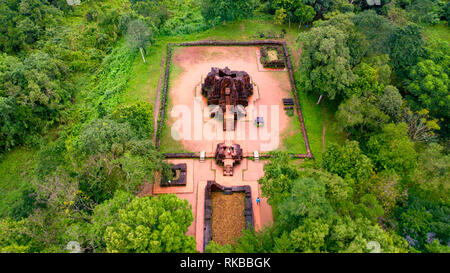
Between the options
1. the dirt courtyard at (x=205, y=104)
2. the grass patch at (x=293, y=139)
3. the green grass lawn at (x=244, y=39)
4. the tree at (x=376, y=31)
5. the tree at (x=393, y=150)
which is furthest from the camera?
the tree at (x=376, y=31)

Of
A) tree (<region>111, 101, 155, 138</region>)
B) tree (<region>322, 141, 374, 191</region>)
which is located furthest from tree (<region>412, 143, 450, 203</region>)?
tree (<region>111, 101, 155, 138</region>)

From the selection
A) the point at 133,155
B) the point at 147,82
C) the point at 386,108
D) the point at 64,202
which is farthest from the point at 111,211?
the point at 386,108

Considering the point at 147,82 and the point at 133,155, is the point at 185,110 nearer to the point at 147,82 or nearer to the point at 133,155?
the point at 147,82

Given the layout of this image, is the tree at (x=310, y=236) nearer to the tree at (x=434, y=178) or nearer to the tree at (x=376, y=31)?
the tree at (x=434, y=178)

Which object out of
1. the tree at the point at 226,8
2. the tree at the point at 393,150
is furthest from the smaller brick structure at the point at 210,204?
the tree at the point at 226,8

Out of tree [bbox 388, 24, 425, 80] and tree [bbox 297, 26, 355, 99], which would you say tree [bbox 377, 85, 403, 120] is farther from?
tree [bbox 388, 24, 425, 80]

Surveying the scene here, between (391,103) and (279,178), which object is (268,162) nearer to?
(279,178)

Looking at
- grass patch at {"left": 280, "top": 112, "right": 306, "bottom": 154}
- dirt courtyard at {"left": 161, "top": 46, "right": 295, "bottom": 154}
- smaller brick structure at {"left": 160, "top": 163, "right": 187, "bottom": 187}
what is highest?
dirt courtyard at {"left": 161, "top": 46, "right": 295, "bottom": 154}
